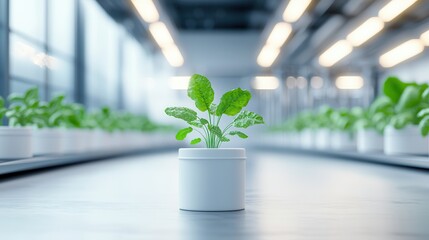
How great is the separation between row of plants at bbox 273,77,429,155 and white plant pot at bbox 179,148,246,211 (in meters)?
3.17

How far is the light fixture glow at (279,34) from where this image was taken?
34.9ft

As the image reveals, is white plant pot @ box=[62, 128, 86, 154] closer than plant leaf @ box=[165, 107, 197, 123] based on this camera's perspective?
No

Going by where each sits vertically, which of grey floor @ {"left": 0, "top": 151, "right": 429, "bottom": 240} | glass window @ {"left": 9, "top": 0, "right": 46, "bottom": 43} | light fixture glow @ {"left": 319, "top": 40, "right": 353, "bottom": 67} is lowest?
grey floor @ {"left": 0, "top": 151, "right": 429, "bottom": 240}

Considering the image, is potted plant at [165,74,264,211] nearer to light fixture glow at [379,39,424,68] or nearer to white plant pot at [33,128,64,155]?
white plant pot at [33,128,64,155]

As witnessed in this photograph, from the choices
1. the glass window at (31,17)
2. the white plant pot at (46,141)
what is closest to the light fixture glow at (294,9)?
the white plant pot at (46,141)

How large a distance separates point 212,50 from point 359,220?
63.0ft

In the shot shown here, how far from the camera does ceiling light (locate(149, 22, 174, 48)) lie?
10.4 meters

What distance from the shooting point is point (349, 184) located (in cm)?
504

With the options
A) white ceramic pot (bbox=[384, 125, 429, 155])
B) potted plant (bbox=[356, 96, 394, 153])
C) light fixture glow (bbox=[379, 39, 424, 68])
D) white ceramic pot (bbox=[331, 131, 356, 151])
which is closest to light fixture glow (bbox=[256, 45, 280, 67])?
light fixture glow (bbox=[379, 39, 424, 68])

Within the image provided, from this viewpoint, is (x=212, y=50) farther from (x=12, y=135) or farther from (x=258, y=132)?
(x=12, y=135)

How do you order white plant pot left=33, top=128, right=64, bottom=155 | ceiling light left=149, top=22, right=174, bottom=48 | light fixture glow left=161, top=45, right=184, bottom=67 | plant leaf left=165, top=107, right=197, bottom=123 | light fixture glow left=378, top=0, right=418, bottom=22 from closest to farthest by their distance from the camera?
1. plant leaf left=165, top=107, right=197, bottom=123
2. white plant pot left=33, top=128, right=64, bottom=155
3. light fixture glow left=378, top=0, right=418, bottom=22
4. ceiling light left=149, top=22, right=174, bottom=48
5. light fixture glow left=161, top=45, right=184, bottom=67

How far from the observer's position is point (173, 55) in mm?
14367

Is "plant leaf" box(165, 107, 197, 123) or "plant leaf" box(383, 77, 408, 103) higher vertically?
"plant leaf" box(383, 77, 408, 103)

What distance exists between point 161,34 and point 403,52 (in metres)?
5.80
